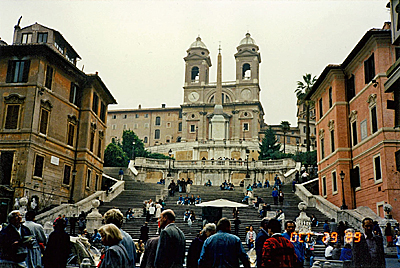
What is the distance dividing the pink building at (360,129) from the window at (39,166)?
19.1m

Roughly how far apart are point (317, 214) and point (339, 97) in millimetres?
8032

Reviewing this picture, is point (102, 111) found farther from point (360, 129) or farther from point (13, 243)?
point (13, 243)

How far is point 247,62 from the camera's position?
100000 mm

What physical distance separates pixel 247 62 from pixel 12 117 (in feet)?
246

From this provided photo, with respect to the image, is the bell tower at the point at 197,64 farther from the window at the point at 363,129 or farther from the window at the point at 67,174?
the window at the point at 363,129

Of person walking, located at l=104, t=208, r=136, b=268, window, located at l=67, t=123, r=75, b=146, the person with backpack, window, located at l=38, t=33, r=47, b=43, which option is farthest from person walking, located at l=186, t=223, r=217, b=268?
window, located at l=38, t=33, r=47, b=43

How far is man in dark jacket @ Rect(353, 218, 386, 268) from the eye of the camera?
26.7ft

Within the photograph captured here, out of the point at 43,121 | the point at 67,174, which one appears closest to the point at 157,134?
the point at 67,174

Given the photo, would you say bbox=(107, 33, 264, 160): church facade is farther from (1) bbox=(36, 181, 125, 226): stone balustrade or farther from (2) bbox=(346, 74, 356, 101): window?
(2) bbox=(346, 74, 356, 101): window

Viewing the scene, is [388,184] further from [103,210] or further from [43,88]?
[43,88]

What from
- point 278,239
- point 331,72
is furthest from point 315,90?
point 278,239

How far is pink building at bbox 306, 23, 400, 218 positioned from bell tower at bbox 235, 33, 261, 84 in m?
62.6

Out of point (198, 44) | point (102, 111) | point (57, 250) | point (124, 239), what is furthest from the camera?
point (198, 44)

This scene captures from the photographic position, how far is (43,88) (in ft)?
100
